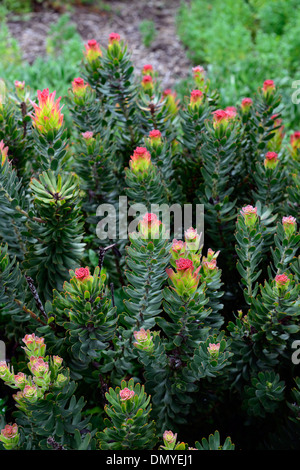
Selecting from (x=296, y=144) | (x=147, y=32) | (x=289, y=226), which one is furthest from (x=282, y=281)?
(x=147, y=32)

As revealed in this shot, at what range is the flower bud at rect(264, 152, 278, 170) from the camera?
6.15ft

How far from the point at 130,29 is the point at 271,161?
599cm

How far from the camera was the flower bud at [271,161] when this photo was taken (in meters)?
1.88

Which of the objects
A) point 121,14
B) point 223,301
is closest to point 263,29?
point 121,14

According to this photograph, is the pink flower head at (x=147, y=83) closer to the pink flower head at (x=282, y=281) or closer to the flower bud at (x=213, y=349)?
the pink flower head at (x=282, y=281)

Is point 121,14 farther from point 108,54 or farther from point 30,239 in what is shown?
point 30,239

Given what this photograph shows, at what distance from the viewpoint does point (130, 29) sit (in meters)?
7.10

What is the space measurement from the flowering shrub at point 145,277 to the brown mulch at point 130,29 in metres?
3.68

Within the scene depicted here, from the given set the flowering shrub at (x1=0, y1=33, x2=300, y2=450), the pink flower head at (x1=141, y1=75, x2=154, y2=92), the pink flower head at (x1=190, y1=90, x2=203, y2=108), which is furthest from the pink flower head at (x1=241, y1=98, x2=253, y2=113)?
the pink flower head at (x1=141, y1=75, x2=154, y2=92)

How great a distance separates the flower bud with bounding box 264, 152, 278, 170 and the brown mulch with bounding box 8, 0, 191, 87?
3921mm

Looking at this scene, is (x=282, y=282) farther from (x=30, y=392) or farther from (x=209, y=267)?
(x=30, y=392)

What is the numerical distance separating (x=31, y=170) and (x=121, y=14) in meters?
6.25

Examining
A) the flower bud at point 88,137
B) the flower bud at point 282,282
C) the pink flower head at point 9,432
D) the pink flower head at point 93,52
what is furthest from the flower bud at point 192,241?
the pink flower head at point 93,52

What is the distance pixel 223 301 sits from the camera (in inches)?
77.9
